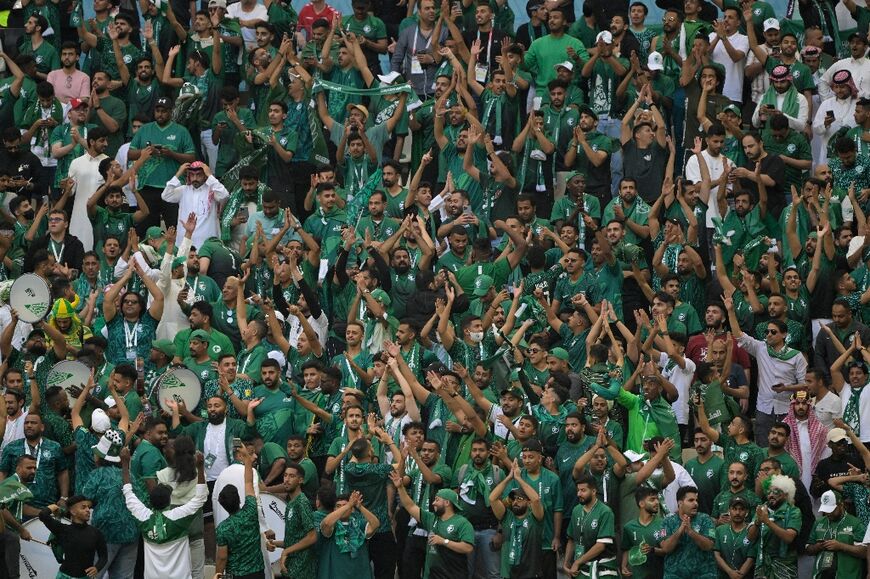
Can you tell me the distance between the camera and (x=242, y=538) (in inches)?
653

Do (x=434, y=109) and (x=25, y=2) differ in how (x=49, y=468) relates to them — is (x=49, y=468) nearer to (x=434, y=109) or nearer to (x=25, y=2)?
(x=434, y=109)

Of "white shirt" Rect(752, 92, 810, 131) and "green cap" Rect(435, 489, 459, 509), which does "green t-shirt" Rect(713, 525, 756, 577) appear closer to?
"green cap" Rect(435, 489, 459, 509)

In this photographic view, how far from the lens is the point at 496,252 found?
21609mm

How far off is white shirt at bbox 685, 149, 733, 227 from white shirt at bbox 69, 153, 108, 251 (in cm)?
613

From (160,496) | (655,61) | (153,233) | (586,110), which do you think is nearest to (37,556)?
(160,496)

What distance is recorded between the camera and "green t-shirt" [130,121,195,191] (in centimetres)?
2269

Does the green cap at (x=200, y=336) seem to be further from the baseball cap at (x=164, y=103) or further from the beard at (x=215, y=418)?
the baseball cap at (x=164, y=103)

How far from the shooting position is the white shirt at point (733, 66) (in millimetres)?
23844

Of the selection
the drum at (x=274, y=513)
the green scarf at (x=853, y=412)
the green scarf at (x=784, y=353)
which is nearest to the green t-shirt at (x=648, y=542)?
the green scarf at (x=853, y=412)

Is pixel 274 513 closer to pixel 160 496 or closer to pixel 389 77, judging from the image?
pixel 160 496

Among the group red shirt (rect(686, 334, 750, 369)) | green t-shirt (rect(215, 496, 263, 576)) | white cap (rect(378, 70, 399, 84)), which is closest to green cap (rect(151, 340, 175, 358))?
green t-shirt (rect(215, 496, 263, 576))

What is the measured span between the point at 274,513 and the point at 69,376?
2.44m

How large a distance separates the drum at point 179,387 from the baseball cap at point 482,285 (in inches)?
128

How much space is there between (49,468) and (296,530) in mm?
2260
